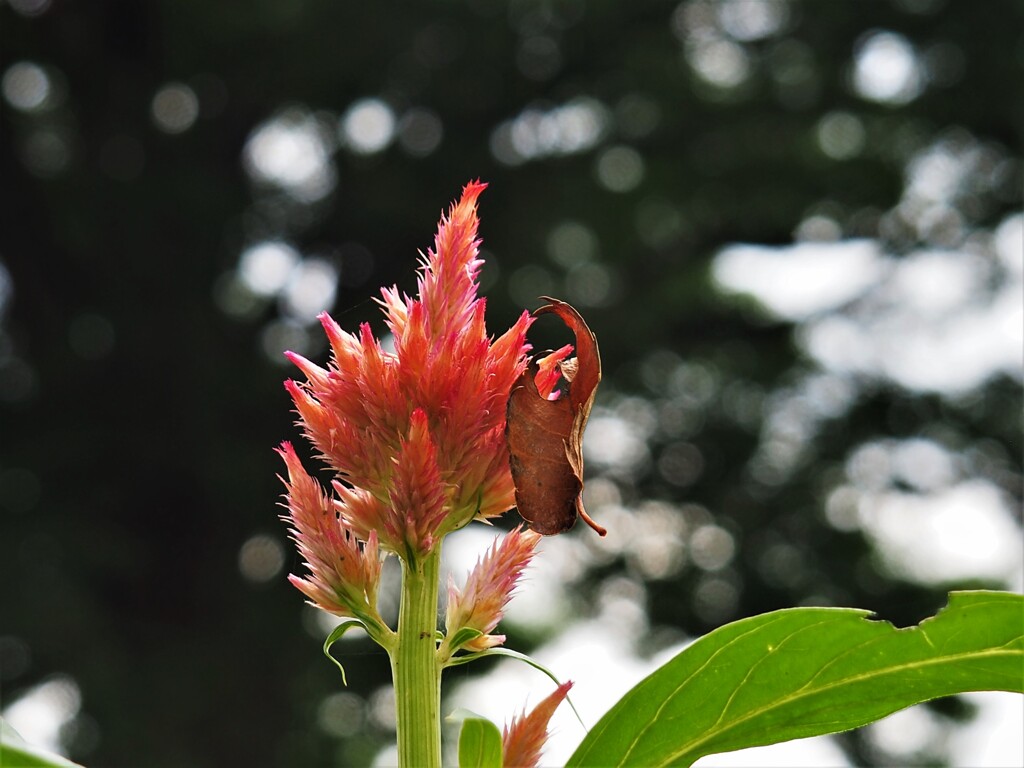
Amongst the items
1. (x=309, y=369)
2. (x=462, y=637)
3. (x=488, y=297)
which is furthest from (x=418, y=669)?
(x=488, y=297)

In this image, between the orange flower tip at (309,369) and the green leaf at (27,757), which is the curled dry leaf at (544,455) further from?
the green leaf at (27,757)

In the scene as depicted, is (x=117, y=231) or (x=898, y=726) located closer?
(x=117, y=231)

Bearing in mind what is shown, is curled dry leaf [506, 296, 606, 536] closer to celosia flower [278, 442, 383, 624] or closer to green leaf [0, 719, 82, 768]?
celosia flower [278, 442, 383, 624]

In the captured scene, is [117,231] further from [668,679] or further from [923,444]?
[668,679]

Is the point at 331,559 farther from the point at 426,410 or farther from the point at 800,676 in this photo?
the point at 800,676

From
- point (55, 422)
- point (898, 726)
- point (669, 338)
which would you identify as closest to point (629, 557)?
point (669, 338)
